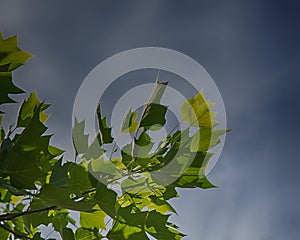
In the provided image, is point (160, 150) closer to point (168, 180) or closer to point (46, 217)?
point (168, 180)

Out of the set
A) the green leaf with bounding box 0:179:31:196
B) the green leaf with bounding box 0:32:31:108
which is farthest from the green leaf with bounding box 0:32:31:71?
the green leaf with bounding box 0:179:31:196

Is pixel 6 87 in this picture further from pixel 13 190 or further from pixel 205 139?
pixel 205 139

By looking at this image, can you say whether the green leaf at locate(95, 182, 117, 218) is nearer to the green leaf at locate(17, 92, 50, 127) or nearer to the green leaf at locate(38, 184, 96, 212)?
the green leaf at locate(38, 184, 96, 212)

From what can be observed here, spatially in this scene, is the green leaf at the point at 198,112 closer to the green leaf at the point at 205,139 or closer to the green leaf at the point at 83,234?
the green leaf at the point at 205,139

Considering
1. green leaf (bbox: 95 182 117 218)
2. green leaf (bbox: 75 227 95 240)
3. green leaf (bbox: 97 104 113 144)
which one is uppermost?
green leaf (bbox: 97 104 113 144)

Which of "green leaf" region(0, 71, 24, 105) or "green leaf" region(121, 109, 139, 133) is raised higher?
"green leaf" region(121, 109, 139, 133)

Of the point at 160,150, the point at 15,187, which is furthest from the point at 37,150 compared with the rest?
the point at 160,150

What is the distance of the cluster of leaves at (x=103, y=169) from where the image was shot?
383mm

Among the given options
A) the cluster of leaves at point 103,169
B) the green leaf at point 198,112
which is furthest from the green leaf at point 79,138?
the green leaf at point 198,112

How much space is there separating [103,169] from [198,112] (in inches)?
5.0

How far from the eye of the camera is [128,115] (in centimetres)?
50

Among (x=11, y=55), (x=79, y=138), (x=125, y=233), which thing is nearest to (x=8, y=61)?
(x=11, y=55)

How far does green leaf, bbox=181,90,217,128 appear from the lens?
473mm

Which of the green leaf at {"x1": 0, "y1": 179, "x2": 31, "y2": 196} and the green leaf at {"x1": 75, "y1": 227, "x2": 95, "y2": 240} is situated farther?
the green leaf at {"x1": 75, "y1": 227, "x2": 95, "y2": 240}
